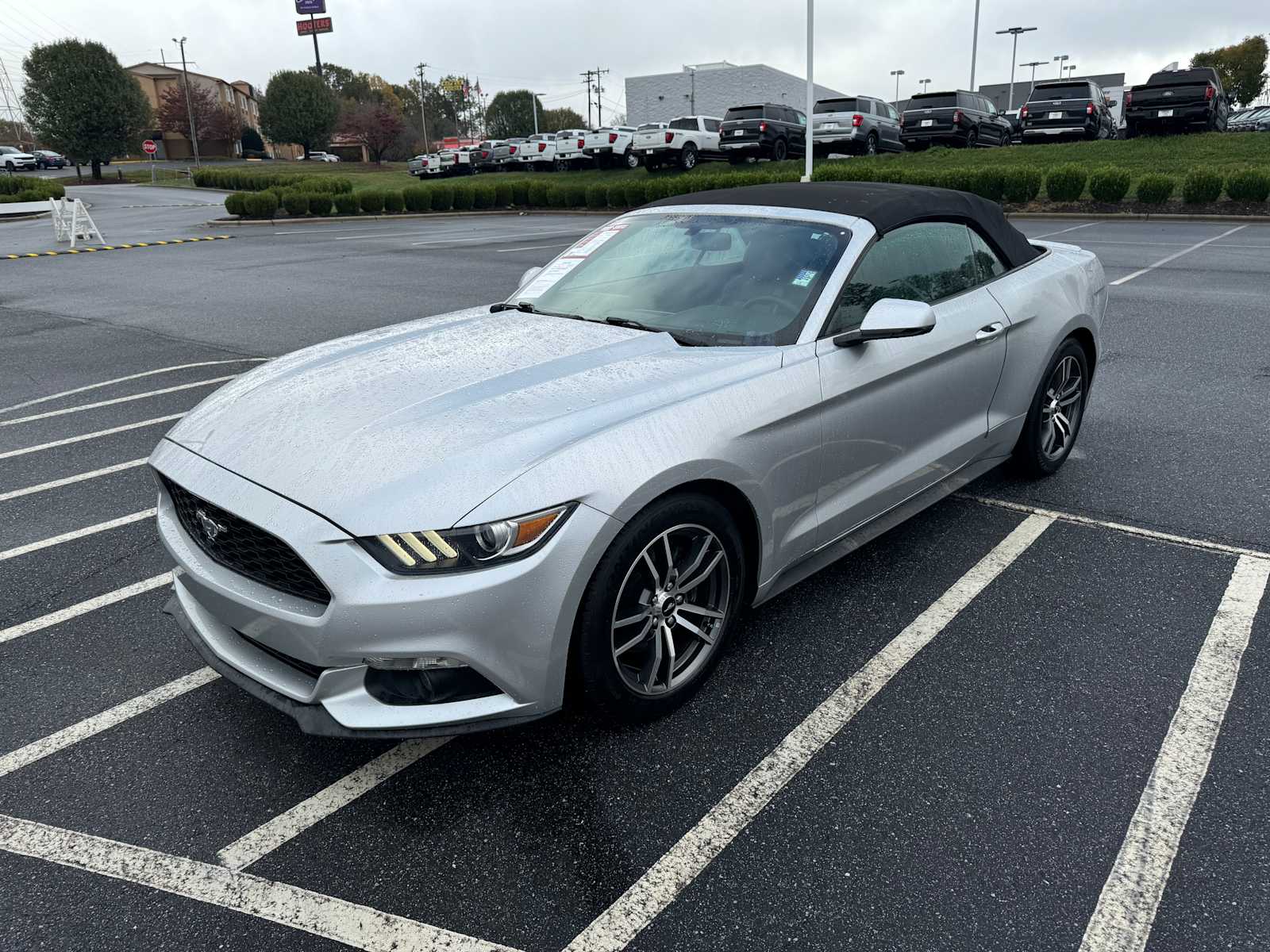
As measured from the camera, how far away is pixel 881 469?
3.60 meters

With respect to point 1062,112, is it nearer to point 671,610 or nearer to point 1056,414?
point 1056,414

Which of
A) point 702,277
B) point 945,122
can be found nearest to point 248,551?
point 702,277

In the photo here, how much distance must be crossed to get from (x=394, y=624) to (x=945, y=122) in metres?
31.6

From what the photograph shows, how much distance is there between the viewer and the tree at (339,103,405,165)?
78125 millimetres

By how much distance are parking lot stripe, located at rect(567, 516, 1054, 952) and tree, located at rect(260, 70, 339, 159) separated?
262 ft

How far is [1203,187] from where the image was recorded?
64.2ft

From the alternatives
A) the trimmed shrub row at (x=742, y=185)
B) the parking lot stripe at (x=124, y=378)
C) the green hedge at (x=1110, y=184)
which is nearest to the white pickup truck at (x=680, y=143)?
the trimmed shrub row at (x=742, y=185)

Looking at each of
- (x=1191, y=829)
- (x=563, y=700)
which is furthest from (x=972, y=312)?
(x=563, y=700)

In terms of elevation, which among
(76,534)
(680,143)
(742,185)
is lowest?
(76,534)

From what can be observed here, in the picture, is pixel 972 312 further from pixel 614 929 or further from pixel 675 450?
pixel 614 929

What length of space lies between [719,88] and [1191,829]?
8310cm

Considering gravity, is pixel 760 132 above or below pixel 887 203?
above

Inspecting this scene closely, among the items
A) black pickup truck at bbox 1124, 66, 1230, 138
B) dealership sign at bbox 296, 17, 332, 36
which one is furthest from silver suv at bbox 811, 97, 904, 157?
dealership sign at bbox 296, 17, 332, 36

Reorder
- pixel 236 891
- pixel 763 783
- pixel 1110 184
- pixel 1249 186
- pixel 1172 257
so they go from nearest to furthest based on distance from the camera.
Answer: pixel 236 891 < pixel 763 783 < pixel 1172 257 < pixel 1249 186 < pixel 1110 184
